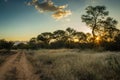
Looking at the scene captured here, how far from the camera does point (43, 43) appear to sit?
341 ft

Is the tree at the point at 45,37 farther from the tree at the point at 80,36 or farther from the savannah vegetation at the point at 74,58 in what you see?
the tree at the point at 80,36

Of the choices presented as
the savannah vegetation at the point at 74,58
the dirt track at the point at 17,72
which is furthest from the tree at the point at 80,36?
the dirt track at the point at 17,72

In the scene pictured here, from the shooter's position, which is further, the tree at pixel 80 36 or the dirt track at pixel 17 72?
the tree at pixel 80 36

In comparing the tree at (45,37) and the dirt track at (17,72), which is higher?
the tree at (45,37)

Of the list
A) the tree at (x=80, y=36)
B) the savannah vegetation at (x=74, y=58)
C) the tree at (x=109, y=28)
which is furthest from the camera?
the tree at (x=80, y=36)

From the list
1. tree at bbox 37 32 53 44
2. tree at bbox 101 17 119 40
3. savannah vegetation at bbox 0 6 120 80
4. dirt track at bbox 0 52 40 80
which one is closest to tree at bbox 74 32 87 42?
savannah vegetation at bbox 0 6 120 80

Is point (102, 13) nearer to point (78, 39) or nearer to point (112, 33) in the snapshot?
point (112, 33)

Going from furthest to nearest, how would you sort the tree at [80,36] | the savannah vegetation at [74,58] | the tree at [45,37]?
the tree at [45,37]
the tree at [80,36]
the savannah vegetation at [74,58]

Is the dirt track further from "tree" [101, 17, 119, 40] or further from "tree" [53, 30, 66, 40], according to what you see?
"tree" [53, 30, 66, 40]

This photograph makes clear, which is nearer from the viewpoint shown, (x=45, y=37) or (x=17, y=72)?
(x=17, y=72)

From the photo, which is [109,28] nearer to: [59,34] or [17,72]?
[17,72]

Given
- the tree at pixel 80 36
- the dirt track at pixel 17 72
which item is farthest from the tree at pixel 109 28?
the tree at pixel 80 36

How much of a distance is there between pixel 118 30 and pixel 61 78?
37.0 meters

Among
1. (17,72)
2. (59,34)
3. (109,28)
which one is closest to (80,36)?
(59,34)
